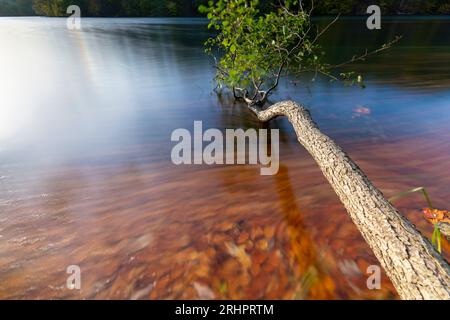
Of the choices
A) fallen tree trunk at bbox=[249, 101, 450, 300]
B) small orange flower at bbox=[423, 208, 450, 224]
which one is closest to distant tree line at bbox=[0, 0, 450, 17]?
small orange flower at bbox=[423, 208, 450, 224]

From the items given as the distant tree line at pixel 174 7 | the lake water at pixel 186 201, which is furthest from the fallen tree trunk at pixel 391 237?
the distant tree line at pixel 174 7

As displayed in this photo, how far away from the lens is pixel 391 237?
207cm

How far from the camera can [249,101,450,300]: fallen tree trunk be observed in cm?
169

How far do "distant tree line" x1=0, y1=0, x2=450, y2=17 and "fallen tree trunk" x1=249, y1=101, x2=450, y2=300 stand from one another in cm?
6916

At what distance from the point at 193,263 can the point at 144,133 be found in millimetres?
4428

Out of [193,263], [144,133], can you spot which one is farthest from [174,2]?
[193,263]

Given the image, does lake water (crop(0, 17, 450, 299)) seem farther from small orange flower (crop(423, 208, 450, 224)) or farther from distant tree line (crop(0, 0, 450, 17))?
distant tree line (crop(0, 0, 450, 17))

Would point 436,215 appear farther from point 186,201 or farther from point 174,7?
point 174,7

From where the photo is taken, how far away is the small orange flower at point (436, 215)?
303cm

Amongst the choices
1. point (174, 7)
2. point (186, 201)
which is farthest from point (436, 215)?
point (174, 7)

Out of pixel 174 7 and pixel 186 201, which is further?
pixel 174 7

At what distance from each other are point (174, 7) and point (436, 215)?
263 feet

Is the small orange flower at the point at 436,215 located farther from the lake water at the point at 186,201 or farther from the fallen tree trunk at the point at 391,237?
the fallen tree trunk at the point at 391,237
